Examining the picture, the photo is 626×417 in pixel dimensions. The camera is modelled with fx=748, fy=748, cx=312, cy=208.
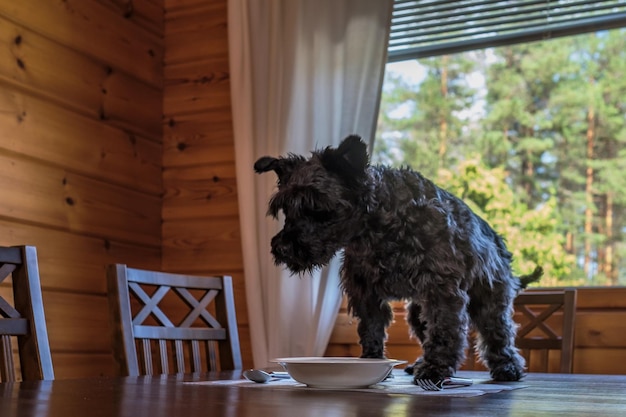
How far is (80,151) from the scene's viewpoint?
279 centimetres

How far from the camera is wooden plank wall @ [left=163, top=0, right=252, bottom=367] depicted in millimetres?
3094

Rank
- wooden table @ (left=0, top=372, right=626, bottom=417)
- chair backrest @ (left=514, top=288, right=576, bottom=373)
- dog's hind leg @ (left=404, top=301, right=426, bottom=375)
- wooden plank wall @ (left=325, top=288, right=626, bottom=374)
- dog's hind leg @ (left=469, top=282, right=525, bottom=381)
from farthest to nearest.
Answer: wooden plank wall @ (left=325, top=288, right=626, bottom=374)
chair backrest @ (left=514, top=288, right=576, bottom=373)
dog's hind leg @ (left=404, top=301, right=426, bottom=375)
dog's hind leg @ (left=469, top=282, right=525, bottom=381)
wooden table @ (left=0, top=372, right=626, bottom=417)

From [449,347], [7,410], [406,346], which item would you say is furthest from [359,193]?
[406,346]

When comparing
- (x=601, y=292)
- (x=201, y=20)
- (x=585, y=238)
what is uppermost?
(x=201, y=20)

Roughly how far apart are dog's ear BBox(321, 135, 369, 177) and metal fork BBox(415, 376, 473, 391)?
33cm

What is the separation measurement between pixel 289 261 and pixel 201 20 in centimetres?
230

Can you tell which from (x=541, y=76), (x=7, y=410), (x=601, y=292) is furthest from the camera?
(x=541, y=76)

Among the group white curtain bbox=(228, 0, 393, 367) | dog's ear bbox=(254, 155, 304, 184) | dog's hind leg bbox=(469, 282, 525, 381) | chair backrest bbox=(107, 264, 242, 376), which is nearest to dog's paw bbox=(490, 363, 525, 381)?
dog's hind leg bbox=(469, 282, 525, 381)

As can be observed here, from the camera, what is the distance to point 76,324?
273 centimetres

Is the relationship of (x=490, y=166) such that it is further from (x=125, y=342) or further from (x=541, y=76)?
(x=125, y=342)

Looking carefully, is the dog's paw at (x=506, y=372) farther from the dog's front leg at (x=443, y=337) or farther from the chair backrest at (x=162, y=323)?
the chair backrest at (x=162, y=323)

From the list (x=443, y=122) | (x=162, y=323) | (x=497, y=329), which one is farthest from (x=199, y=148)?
(x=497, y=329)

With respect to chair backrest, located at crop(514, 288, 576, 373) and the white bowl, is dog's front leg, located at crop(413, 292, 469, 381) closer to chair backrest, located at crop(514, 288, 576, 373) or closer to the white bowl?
the white bowl

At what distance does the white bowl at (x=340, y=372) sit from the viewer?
1.08 m
